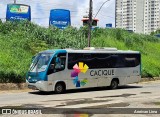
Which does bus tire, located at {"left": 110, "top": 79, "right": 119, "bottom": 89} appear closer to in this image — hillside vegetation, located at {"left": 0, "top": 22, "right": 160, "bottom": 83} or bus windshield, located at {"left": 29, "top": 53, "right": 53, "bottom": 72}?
bus windshield, located at {"left": 29, "top": 53, "right": 53, "bottom": 72}

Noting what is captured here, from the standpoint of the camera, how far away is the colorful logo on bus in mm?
23109

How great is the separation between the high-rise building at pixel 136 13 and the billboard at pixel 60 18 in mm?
42717

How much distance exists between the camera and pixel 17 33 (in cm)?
3544

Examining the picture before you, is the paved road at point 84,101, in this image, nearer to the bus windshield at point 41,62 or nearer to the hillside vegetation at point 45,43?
the bus windshield at point 41,62

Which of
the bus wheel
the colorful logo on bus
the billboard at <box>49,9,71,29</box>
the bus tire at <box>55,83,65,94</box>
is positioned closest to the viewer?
the bus tire at <box>55,83,65,94</box>

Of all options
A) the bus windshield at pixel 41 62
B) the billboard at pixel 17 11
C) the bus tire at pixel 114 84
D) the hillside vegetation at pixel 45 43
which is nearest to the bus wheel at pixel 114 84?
the bus tire at pixel 114 84

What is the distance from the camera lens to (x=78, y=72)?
2339 cm

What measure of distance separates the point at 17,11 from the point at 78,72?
60.2ft

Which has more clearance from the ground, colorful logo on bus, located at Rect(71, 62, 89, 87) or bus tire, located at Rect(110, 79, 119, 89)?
colorful logo on bus, located at Rect(71, 62, 89, 87)

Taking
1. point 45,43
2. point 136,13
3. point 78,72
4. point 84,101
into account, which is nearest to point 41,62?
point 78,72

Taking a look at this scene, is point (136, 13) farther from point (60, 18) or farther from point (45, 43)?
point (45, 43)

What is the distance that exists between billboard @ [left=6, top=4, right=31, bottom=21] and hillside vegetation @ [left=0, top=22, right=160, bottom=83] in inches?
74.6

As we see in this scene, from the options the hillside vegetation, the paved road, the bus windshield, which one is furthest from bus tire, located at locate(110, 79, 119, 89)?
the hillside vegetation

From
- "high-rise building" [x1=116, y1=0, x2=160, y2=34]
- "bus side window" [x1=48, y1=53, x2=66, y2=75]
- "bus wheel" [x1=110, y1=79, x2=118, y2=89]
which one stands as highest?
"high-rise building" [x1=116, y1=0, x2=160, y2=34]
